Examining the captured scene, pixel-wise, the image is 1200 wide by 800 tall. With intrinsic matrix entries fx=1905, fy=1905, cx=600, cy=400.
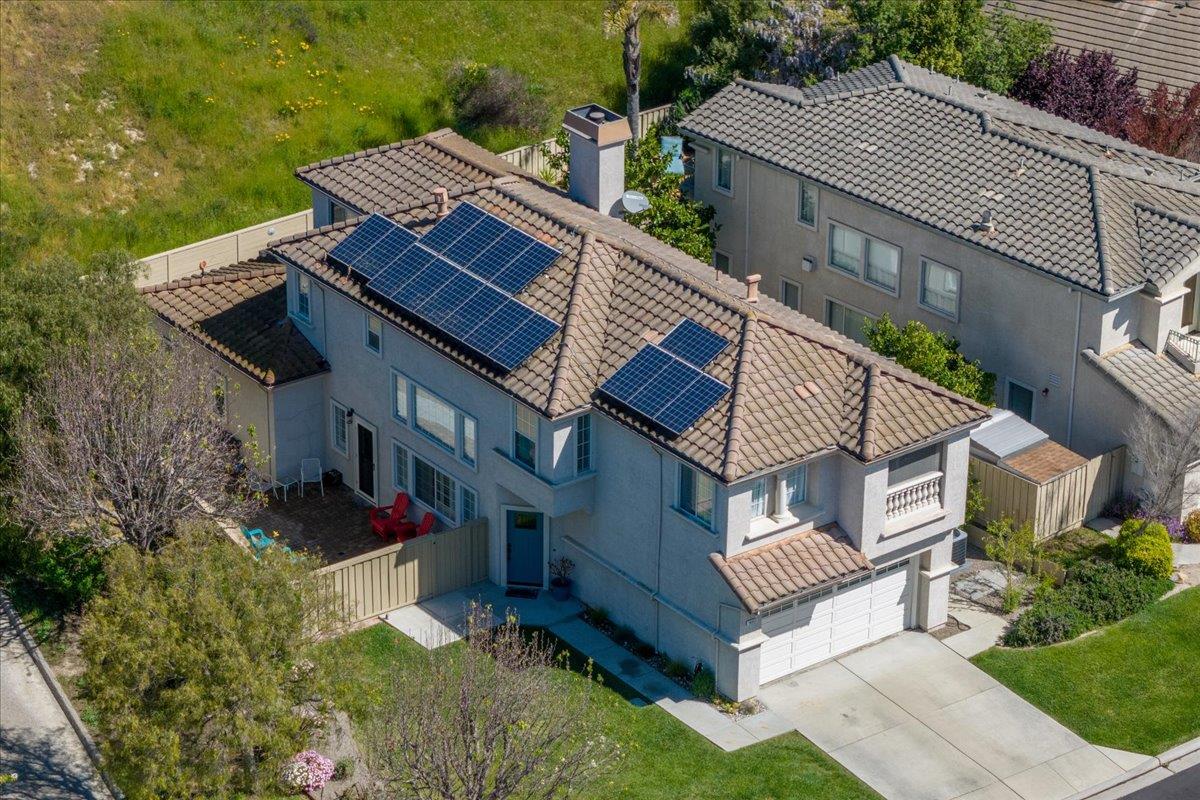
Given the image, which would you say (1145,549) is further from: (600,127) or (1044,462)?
(600,127)

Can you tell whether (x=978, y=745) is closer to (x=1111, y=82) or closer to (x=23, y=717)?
(x=23, y=717)

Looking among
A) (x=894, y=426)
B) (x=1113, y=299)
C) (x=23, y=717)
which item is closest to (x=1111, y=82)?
(x=1113, y=299)

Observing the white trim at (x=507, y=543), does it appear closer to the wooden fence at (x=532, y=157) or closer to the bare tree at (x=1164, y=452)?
the bare tree at (x=1164, y=452)

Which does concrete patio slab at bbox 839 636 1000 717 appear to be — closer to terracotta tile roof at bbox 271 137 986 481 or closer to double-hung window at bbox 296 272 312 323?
terracotta tile roof at bbox 271 137 986 481

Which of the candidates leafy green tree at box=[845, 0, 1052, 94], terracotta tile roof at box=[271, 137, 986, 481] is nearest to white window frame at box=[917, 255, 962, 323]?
terracotta tile roof at box=[271, 137, 986, 481]

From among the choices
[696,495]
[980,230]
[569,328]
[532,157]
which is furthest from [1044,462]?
[532,157]

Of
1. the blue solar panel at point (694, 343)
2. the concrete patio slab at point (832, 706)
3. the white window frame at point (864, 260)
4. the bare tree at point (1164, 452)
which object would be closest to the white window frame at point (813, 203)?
the white window frame at point (864, 260)
